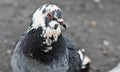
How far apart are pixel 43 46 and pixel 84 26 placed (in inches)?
110

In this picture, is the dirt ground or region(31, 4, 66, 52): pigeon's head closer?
region(31, 4, 66, 52): pigeon's head

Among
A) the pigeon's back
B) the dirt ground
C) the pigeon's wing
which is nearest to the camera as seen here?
the pigeon's back

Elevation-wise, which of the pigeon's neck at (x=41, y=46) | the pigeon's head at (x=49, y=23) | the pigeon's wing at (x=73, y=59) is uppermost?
the pigeon's head at (x=49, y=23)

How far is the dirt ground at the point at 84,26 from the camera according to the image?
20.5 ft

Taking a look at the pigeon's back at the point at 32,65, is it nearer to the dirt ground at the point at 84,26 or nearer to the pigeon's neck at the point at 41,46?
the pigeon's neck at the point at 41,46

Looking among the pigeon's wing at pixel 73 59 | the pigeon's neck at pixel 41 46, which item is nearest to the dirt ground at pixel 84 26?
the pigeon's wing at pixel 73 59

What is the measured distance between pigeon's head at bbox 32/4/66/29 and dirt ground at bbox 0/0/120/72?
1.82 metres

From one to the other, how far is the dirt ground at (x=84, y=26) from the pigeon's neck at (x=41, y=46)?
157 centimetres

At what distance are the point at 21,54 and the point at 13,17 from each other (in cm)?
266

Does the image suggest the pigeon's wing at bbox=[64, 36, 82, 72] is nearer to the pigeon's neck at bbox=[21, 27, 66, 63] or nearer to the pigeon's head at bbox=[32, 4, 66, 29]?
the pigeon's neck at bbox=[21, 27, 66, 63]

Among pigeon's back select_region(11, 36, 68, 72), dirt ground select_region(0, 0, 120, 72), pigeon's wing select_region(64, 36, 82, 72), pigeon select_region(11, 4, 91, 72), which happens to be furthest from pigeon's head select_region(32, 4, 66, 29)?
dirt ground select_region(0, 0, 120, 72)

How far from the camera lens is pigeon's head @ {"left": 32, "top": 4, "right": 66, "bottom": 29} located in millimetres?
4004

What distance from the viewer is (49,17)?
4027 mm

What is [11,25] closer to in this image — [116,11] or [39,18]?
[116,11]
